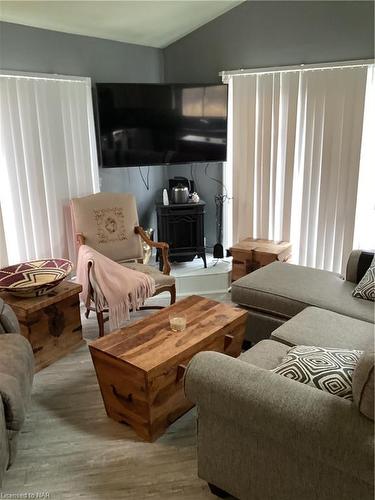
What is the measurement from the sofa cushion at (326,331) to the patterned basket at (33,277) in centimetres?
150

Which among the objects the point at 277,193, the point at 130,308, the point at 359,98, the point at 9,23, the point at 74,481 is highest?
the point at 9,23

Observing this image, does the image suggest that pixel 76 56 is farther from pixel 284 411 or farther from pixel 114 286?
pixel 284 411

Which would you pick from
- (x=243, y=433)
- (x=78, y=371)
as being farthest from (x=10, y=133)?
(x=243, y=433)

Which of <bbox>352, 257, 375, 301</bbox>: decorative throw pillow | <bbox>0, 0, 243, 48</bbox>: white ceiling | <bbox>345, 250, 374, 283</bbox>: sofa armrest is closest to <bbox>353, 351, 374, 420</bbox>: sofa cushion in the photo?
<bbox>352, 257, 375, 301</bbox>: decorative throw pillow

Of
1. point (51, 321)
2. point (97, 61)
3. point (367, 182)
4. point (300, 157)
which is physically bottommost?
point (51, 321)

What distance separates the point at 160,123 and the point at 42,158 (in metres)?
1.20

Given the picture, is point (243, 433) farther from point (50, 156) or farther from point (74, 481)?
point (50, 156)

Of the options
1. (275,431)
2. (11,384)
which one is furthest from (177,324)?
(275,431)

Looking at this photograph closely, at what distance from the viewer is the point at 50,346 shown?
2.90m

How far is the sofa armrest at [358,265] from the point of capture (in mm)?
2873

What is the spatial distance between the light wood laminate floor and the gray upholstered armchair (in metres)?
1.17

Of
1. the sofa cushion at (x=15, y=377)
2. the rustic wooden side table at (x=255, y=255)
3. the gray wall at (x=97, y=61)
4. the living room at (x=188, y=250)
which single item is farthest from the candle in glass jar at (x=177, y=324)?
the gray wall at (x=97, y=61)

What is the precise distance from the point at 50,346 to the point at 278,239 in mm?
2446

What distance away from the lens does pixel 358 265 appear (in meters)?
2.90
